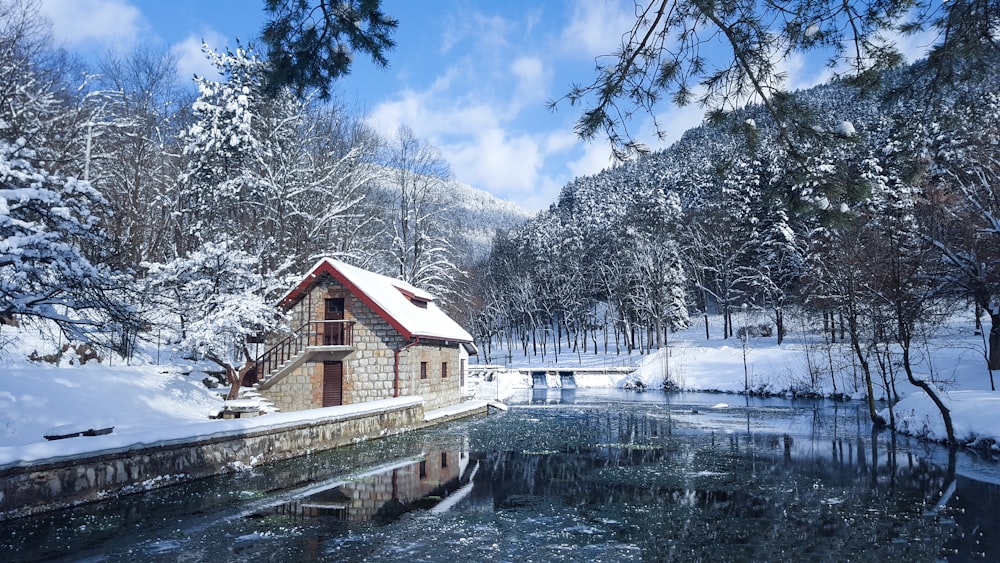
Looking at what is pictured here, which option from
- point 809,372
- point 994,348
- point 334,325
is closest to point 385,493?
point 334,325

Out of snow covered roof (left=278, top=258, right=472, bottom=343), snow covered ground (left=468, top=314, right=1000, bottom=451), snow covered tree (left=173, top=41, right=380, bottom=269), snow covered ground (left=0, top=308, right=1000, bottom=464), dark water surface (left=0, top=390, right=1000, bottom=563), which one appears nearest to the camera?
dark water surface (left=0, top=390, right=1000, bottom=563)

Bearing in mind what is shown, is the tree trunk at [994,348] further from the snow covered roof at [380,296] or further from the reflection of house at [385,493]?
the reflection of house at [385,493]

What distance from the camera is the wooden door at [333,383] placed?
22328 millimetres

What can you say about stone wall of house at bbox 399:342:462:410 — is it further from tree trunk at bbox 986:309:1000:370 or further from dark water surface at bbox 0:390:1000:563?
tree trunk at bbox 986:309:1000:370

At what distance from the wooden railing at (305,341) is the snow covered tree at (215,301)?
6.33 feet

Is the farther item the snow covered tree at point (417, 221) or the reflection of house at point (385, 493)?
the snow covered tree at point (417, 221)

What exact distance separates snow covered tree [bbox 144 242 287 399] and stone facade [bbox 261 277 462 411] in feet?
7.68

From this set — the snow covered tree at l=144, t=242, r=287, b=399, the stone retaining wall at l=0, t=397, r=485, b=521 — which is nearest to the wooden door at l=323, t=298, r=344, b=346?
the snow covered tree at l=144, t=242, r=287, b=399

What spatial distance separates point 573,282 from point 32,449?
177 feet

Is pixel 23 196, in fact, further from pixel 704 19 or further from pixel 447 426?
pixel 447 426

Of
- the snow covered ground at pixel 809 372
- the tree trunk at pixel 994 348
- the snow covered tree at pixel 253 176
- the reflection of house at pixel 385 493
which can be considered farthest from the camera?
the snow covered tree at pixel 253 176

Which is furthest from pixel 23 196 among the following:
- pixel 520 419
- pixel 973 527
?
pixel 520 419

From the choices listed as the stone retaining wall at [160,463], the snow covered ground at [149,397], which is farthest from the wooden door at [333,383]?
the stone retaining wall at [160,463]

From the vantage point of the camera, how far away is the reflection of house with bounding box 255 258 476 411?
2205cm
